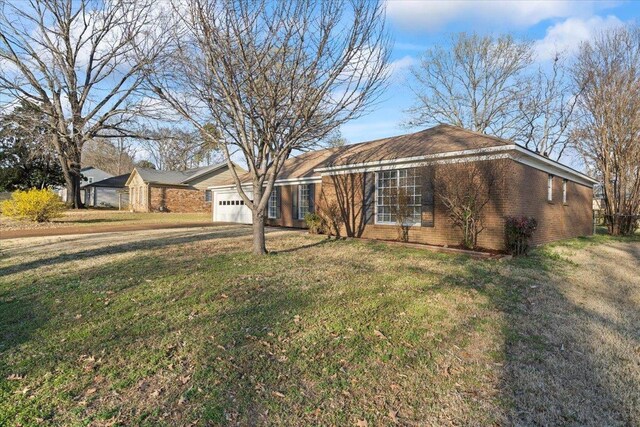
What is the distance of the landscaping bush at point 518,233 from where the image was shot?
29.6ft

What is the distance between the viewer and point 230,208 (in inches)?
870

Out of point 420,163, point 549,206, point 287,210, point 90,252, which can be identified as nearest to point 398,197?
point 420,163

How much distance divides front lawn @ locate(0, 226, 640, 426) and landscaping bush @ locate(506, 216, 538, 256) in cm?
212

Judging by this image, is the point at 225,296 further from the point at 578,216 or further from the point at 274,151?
the point at 578,216

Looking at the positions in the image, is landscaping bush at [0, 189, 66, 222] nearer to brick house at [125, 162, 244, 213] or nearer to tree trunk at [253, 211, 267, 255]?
brick house at [125, 162, 244, 213]

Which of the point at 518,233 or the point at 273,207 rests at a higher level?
the point at 273,207

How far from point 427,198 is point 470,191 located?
133 centimetres

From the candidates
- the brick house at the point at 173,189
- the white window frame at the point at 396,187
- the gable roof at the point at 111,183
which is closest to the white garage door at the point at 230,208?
the brick house at the point at 173,189

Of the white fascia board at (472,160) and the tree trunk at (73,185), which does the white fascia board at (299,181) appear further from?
the tree trunk at (73,185)

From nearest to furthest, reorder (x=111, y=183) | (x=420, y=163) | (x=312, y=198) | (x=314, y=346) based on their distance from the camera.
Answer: (x=314, y=346), (x=420, y=163), (x=312, y=198), (x=111, y=183)

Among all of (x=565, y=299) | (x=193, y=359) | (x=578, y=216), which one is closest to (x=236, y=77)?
(x=193, y=359)

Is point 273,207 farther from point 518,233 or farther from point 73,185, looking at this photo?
point 73,185

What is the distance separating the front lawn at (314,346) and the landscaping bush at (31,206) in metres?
13.0

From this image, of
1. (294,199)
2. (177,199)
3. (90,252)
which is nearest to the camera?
(90,252)
